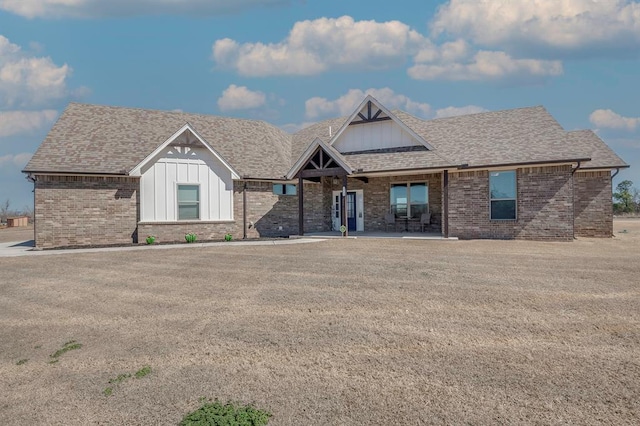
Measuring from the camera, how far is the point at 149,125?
21906 millimetres

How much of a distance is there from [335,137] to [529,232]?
1049cm

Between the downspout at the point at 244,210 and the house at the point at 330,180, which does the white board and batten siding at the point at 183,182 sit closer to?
the house at the point at 330,180

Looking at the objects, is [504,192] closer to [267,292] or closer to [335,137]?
[335,137]

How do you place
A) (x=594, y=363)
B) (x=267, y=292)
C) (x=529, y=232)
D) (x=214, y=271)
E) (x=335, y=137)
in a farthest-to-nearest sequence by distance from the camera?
(x=335, y=137) < (x=529, y=232) < (x=214, y=271) < (x=267, y=292) < (x=594, y=363)

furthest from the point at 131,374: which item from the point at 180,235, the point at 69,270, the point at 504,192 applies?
the point at 504,192

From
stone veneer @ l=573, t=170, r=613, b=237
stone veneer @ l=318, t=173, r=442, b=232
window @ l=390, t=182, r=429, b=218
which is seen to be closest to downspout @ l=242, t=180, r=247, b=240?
stone veneer @ l=318, t=173, r=442, b=232

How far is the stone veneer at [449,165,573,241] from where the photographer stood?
16172 mm

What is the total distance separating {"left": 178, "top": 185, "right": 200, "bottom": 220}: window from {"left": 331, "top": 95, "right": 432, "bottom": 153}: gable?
7.76 meters

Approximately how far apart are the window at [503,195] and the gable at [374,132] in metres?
3.51

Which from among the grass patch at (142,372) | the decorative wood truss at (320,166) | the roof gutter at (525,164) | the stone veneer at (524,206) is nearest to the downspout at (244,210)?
the decorative wood truss at (320,166)

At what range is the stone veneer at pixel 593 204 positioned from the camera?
1867cm

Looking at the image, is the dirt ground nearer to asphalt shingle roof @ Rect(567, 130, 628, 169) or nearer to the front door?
asphalt shingle roof @ Rect(567, 130, 628, 169)

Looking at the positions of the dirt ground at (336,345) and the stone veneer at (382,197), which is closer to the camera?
the dirt ground at (336,345)

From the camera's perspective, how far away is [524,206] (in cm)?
1675
